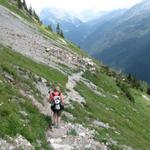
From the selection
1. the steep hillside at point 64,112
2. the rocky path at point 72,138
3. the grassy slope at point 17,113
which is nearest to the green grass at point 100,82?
the steep hillside at point 64,112

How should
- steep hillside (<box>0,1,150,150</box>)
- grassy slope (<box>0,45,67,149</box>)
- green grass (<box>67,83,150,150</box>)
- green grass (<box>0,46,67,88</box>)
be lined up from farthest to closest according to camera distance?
green grass (<box>0,46,67,88</box>), green grass (<box>67,83,150,150</box>), steep hillside (<box>0,1,150,150</box>), grassy slope (<box>0,45,67,149</box>)

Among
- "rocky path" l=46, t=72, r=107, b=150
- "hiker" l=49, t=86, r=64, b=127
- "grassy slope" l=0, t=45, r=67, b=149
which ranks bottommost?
"rocky path" l=46, t=72, r=107, b=150

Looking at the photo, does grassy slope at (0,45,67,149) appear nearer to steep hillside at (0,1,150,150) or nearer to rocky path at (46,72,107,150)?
steep hillside at (0,1,150,150)

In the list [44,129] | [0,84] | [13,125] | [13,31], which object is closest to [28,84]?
[0,84]

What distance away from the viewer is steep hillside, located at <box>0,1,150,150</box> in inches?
1262

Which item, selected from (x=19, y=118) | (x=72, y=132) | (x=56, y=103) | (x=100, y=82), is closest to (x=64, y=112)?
(x=72, y=132)

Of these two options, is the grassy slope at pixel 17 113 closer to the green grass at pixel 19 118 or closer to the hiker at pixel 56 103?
the green grass at pixel 19 118

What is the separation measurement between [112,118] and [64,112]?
34.3 feet

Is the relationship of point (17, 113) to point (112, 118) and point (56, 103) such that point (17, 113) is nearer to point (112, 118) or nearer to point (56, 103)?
point (56, 103)

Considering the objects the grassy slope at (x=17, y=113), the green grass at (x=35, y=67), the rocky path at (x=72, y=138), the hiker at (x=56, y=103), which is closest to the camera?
the grassy slope at (x=17, y=113)

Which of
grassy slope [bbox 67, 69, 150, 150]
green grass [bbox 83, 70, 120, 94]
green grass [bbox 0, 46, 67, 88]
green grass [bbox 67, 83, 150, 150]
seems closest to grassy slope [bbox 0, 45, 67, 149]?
green grass [bbox 67, 83, 150, 150]

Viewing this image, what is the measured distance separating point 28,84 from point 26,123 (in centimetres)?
1172

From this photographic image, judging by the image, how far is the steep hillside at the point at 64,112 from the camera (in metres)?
32.1

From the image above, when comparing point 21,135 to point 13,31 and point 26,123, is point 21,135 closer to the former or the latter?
point 26,123
